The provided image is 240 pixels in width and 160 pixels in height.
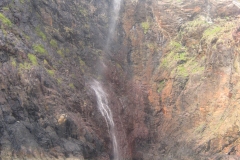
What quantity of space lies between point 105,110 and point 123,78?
5.24m

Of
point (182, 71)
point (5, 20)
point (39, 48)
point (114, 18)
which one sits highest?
point (5, 20)

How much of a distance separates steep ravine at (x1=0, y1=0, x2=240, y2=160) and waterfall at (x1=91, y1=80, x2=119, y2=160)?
1.40 ft

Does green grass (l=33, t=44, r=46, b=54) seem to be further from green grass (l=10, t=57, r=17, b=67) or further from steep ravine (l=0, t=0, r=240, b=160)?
green grass (l=10, t=57, r=17, b=67)

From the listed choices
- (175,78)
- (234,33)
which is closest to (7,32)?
(175,78)

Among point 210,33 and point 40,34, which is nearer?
point 40,34

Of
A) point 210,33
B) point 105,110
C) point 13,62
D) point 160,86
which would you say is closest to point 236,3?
point 210,33

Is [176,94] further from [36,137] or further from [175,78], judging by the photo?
[36,137]

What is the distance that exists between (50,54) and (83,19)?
7.52 metres

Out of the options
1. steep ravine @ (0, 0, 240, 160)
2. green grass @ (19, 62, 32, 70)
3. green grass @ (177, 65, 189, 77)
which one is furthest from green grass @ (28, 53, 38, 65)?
green grass @ (177, 65, 189, 77)

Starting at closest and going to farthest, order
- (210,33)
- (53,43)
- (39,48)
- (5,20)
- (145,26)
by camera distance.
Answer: (5,20) < (39,48) < (53,43) < (210,33) < (145,26)

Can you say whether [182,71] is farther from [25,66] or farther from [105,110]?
[25,66]

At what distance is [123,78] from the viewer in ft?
98.3

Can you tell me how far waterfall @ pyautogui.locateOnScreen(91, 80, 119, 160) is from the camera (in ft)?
81.7

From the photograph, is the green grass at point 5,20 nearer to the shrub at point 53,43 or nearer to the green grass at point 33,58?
the green grass at point 33,58
